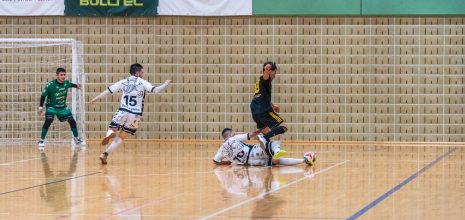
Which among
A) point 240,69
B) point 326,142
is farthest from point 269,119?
point 240,69

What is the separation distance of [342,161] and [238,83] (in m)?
7.17

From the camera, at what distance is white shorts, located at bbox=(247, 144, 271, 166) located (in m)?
14.0

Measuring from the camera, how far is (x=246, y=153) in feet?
45.6

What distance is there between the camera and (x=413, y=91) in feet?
69.8

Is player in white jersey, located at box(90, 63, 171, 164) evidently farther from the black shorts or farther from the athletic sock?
the athletic sock

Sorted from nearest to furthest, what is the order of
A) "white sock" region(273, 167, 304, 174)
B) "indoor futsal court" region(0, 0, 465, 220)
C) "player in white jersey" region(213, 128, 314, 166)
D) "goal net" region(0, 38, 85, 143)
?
"white sock" region(273, 167, 304, 174) → "player in white jersey" region(213, 128, 314, 166) → "indoor futsal court" region(0, 0, 465, 220) → "goal net" region(0, 38, 85, 143)

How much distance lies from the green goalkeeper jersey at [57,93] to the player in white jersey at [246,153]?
6.03 metres

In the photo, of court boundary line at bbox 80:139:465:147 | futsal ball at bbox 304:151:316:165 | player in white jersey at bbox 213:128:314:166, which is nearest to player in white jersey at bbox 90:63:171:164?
player in white jersey at bbox 213:128:314:166

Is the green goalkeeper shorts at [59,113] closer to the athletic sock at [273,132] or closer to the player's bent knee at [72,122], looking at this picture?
the player's bent knee at [72,122]

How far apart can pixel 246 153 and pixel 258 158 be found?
25cm

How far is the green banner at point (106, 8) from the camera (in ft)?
71.6

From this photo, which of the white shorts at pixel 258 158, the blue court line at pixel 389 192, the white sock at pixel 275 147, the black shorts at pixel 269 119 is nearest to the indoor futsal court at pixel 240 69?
the white shorts at pixel 258 158

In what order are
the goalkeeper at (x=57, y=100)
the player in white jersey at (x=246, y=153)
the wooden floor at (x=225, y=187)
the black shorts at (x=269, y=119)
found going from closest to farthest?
1. the wooden floor at (x=225, y=187)
2. the player in white jersey at (x=246, y=153)
3. the black shorts at (x=269, y=119)
4. the goalkeeper at (x=57, y=100)

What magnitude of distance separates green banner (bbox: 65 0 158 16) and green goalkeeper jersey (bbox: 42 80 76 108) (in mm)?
3368
